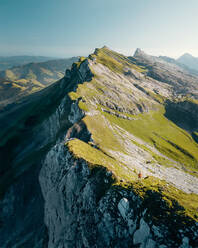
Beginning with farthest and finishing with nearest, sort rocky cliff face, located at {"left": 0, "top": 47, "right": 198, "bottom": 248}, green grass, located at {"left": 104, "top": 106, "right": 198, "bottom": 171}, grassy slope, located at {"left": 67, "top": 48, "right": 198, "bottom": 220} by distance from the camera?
1. green grass, located at {"left": 104, "top": 106, "right": 198, "bottom": 171}
2. grassy slope, located at {"left": 67, "top": 48, "right": 198, "bottom": 220}
3. rocky cliff face, located at {"left": 0, "top": 47, "right": 198, "bottom": 248}

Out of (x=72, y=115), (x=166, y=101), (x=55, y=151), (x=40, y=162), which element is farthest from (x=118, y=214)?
(x=166, y=101)

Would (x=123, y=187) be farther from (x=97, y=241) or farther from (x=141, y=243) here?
(x=97, y=241)

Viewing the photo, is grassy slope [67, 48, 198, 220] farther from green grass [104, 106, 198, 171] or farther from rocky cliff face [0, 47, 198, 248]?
rocky cliff face [0, 47, 198, 248]

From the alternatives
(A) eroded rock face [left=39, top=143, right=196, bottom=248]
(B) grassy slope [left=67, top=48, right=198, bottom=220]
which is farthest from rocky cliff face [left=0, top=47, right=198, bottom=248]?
(B) grassy slope [left=67, top=48, right=198, bottom=220]

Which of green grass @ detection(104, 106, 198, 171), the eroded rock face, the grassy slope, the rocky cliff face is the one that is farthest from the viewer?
green grass @ detection(104, 106, 198, 171)

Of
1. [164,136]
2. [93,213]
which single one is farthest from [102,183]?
[164,136]

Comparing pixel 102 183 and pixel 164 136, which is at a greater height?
pixel 102 183

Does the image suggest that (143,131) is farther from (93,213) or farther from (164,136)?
(93,213)

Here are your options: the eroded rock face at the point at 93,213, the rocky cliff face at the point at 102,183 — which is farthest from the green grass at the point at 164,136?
the eroded rock face at the point at 93,213
